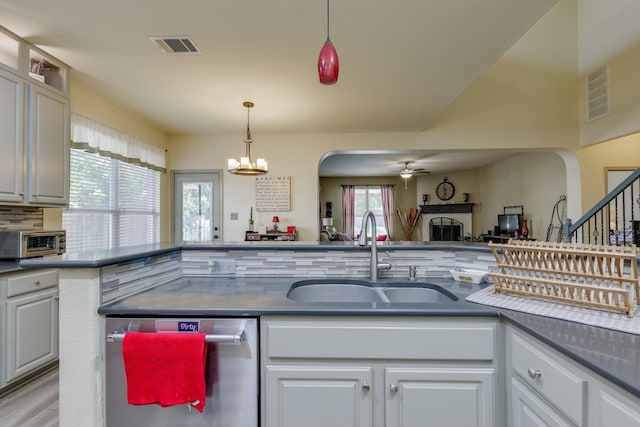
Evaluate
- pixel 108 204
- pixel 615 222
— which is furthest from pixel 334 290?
pixel 615 222

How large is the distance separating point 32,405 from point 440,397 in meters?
2.57

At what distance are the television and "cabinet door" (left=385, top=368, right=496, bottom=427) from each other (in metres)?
6.40

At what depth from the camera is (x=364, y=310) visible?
1.21 m

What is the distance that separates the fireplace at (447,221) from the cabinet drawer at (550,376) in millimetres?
8265

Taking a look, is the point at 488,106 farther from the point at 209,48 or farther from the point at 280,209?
the point at 209,48

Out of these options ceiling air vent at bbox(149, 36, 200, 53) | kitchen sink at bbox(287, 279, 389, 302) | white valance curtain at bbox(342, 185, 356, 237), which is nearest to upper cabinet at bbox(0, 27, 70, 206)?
ceiling air vent at bbox(149, 36, 200, 53)

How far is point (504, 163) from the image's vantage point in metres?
7.38

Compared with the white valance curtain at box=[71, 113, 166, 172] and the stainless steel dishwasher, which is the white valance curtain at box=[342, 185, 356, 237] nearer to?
the white valance curtain at box=[71, 113, 166, 172]

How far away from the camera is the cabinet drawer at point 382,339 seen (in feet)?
3.94

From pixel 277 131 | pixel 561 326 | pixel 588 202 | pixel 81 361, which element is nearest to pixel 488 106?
pixel 588 202

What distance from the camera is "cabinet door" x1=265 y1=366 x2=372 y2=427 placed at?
1215 mm

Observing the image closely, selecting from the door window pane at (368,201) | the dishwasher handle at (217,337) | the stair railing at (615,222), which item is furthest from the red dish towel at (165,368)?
the door window pane at (368,201)

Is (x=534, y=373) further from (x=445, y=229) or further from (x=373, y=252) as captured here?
(x=445, y=229)

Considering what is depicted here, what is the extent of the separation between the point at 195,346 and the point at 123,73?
289 centimetres
